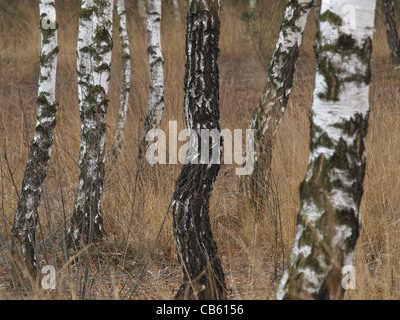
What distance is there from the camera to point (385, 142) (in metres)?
4.25

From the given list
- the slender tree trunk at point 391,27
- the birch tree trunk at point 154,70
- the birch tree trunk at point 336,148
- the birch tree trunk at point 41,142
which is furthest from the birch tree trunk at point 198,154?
the slender tree trunk at point 391,27

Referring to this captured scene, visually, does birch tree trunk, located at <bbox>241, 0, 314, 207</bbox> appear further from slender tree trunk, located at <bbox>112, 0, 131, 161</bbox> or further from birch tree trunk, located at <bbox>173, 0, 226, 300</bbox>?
slender tree trunk, located at <bbox>112, 0, 131, 161</bbox>

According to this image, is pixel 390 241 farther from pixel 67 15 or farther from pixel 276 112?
pixel 67 15

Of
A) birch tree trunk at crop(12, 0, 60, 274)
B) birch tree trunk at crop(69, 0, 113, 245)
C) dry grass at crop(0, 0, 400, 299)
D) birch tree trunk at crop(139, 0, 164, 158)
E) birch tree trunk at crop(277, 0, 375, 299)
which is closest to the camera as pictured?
birch tree trunk at crop(277, 0, 375, 299)

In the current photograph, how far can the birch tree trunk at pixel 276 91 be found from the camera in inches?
158

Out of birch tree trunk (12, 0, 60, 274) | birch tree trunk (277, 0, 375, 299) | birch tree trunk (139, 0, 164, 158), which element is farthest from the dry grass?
birch tree trunk (277, 0, 375, 299)

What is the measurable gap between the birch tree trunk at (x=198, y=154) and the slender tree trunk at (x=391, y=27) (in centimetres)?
671

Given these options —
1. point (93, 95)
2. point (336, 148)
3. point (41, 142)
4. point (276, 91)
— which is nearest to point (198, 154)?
point (336, 148)

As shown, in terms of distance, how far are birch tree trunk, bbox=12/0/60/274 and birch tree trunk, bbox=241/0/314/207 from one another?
5.33 ft

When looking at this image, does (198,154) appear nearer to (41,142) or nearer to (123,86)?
(41,142)

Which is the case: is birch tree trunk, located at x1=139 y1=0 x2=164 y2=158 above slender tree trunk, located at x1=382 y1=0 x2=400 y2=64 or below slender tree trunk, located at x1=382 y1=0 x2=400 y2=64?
below

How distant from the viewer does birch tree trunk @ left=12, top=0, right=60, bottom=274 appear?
3359 millimetres
